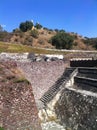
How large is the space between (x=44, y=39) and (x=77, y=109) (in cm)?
6154

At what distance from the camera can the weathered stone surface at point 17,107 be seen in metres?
15.1

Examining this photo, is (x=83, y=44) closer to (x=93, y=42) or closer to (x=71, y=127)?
(x=93, y=42)

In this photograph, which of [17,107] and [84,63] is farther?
[84,63]

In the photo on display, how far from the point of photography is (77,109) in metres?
20.0

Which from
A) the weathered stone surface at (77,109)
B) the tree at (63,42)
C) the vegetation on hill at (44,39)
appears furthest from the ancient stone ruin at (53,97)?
the vegetation on hill at (44,39)

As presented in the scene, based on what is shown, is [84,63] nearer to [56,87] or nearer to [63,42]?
[56,87]

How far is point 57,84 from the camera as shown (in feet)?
85.8

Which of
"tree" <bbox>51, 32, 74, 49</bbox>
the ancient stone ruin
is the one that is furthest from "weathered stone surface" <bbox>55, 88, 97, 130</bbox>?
"tree" <bbox>51, 32, 74, 49</bbox>

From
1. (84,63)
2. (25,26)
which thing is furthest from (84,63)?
(25,26)

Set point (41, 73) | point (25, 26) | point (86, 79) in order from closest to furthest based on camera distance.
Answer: point (86, 79) < point (41, 73) < point (25, 26)

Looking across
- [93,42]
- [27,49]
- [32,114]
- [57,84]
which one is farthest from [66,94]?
[93,42]

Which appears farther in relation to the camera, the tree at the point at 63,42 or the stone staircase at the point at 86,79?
the tree at the point at 63,42

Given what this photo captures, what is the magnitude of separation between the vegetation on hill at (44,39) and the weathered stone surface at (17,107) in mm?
53173

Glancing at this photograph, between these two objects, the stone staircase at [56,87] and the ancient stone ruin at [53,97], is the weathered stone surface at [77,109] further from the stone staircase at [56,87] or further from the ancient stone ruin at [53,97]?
the stone staircase at [56,87]
